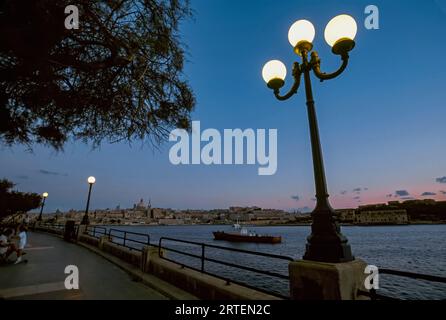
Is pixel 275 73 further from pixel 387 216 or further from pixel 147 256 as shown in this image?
pixel 387 216

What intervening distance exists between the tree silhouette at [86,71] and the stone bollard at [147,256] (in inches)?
152

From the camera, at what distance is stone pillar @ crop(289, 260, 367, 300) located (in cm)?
313

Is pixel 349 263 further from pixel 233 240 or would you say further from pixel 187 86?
pixel 233 240

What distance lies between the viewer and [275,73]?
504 cm

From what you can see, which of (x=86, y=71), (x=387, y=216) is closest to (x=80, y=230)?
(x=86, y=71)

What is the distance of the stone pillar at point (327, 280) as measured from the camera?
3.13 metres

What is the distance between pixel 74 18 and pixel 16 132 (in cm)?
302

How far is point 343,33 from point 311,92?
95 centimetres

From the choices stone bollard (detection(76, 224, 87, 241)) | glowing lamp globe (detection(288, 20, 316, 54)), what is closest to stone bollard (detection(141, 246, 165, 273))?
glowing lamp globe (detection(288, 20, 316, 54))

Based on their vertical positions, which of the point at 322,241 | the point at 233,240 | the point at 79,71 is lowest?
the point at 233,240

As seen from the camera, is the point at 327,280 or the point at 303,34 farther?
the point at 303,34

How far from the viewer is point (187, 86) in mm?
5207

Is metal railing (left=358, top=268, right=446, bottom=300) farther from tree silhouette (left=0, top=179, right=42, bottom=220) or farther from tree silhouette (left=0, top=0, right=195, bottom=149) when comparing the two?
tree silhouette (left=0, top=179, right=42, bottom=220)
